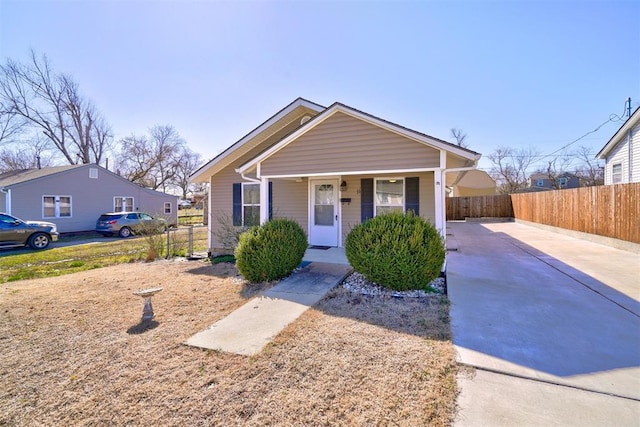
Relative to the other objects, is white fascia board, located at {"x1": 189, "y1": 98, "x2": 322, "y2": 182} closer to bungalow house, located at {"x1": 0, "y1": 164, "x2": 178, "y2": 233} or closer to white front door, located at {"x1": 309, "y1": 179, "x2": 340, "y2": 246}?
white front door, located at {"x1": 309, "y1": 179, "x2": 340, "y2": 246}

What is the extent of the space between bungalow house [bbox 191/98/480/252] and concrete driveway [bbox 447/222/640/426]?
2.00 metres

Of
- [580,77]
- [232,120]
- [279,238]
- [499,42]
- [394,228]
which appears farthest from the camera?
[232,120]

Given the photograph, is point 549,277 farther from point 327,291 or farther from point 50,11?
point 50,11

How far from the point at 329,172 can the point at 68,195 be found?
18.1m

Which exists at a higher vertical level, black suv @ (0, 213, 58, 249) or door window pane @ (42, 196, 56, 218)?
door window pane @ (42, 196, 56, 218)

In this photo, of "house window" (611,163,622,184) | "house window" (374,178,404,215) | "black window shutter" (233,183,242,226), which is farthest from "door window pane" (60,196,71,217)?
"house window" (611,163,622,184)

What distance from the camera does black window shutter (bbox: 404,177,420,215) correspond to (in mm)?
8219

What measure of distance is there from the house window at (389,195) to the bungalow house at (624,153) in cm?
1051

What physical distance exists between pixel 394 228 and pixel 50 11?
12.4 m

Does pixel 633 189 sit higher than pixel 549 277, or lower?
higher

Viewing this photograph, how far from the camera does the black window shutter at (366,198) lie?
8743 mm

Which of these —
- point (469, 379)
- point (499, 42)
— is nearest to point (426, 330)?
point (469, 379)

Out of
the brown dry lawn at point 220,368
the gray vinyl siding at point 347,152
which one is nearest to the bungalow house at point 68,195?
the gray vinyl siding at point 347,152

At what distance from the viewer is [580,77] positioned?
13656mm
